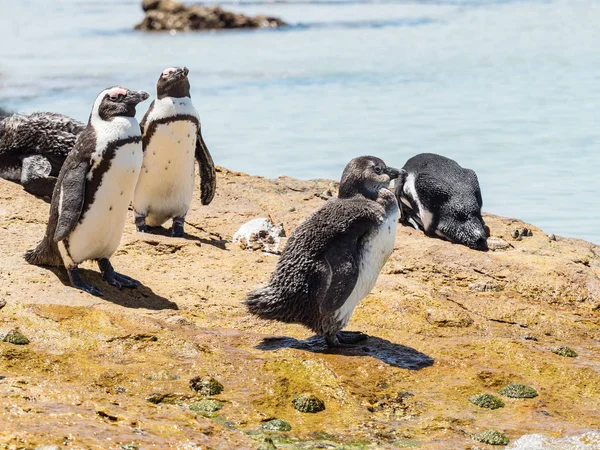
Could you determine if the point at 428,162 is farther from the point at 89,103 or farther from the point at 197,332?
the point at 89,103

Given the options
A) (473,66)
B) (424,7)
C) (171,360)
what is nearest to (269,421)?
(171,360)

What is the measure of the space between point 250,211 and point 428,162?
1582 mm

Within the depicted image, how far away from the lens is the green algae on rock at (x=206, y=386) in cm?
455

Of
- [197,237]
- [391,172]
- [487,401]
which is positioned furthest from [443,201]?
[487,401]

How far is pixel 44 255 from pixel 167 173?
1489 mm

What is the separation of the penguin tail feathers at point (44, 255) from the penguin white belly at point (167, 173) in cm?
137

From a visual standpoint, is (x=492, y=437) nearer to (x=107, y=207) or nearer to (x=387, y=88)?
(x=107, y=207)

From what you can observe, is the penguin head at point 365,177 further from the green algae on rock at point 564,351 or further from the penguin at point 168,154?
the penguin at point 168,154

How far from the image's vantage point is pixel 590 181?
12.0m

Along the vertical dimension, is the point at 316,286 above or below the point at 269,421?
above

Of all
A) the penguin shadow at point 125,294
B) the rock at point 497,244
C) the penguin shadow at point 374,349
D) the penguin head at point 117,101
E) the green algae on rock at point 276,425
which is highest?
the penguin head at point 117,101

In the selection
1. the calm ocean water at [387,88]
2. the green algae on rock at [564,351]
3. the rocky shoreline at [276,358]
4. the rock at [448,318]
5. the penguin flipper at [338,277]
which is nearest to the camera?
the rocky shoreline at [276,358]

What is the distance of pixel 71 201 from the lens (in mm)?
5715

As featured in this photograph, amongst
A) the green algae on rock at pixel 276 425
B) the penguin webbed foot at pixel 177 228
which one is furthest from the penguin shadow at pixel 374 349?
the penguin webbed foot at pixel 177 228
